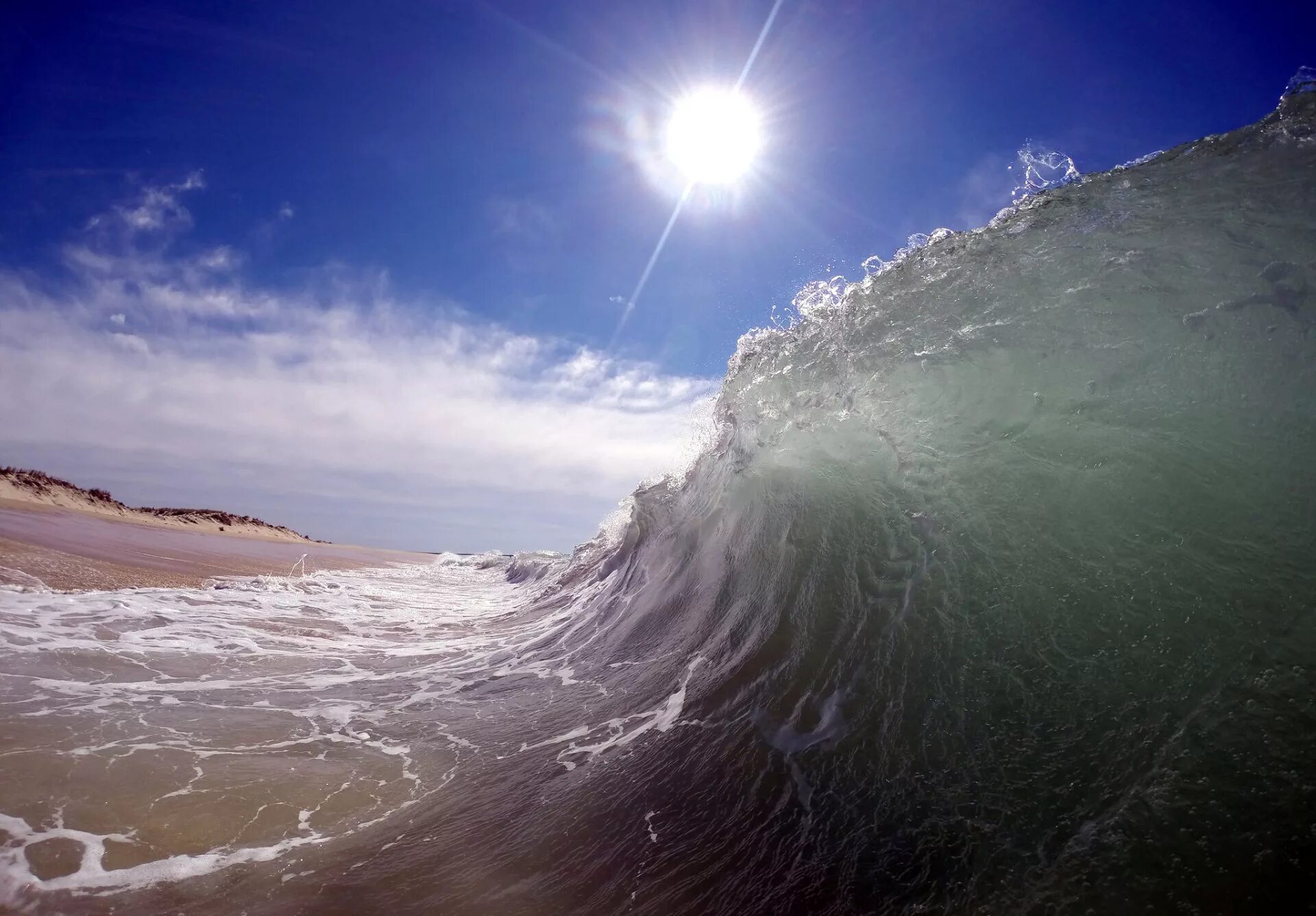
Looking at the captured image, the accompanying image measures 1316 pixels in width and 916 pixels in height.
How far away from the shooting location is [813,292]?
22.5 ft

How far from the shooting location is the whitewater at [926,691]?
2467mm

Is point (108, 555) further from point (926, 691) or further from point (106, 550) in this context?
point (926, 691)

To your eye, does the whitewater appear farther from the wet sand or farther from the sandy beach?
the sandy beach

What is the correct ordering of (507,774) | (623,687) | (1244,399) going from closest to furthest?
(1244,399) → (507,774) → (623,687)

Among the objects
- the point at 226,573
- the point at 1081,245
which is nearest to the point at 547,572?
the point at 226,573

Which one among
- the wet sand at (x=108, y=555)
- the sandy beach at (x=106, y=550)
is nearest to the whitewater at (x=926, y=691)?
the wet sand at (x=108, y=555)

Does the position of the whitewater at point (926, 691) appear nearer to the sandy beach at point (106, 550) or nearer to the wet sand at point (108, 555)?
the wet sand at point (108, 555)

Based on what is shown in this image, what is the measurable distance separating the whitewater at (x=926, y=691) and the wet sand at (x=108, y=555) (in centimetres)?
491

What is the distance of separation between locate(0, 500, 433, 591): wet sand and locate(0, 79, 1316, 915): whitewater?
4.91 meters

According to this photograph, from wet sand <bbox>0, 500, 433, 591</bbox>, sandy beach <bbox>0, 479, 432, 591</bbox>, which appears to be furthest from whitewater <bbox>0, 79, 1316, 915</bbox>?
sandy beach <bbox>0, 479, 432, 591</bbox>

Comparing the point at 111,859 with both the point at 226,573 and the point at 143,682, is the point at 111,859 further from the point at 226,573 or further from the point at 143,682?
the point at 226,573

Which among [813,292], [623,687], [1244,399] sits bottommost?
[623,687]

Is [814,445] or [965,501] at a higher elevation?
[814,445]

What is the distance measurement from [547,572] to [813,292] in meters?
16.8
